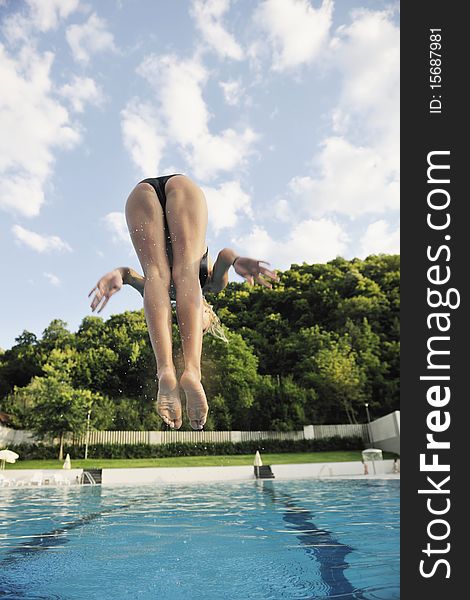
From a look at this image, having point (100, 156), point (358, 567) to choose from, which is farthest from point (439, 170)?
point (100, 156)

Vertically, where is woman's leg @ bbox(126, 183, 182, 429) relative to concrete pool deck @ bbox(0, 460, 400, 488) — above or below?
above

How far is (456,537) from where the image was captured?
2115 millimetres

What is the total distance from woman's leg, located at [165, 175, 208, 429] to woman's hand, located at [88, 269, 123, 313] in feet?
1.95

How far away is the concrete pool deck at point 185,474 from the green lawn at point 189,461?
132 inches

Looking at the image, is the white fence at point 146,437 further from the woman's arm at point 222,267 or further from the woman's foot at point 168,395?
the woman's foot at point 168,395

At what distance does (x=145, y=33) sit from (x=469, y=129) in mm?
6478

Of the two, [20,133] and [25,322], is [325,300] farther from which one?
[20,133]

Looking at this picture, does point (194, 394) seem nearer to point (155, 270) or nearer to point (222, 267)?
point (155, 270)

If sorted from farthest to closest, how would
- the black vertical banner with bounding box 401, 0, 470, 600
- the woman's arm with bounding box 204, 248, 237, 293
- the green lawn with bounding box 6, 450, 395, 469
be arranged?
the green lawn with bounding box 6, 450, 395, 469 < the woman's arm with bounding box 204, 248, 237, 293 < the black vertical banner with bounding box 401, 0, 470, 600

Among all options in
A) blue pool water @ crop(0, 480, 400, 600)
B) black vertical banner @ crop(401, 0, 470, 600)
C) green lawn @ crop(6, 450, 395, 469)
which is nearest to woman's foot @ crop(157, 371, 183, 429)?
black vertical banner @ crop(401, 0, 470, 600)

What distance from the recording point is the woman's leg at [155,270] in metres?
2.45

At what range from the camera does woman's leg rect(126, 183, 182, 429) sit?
245 cm

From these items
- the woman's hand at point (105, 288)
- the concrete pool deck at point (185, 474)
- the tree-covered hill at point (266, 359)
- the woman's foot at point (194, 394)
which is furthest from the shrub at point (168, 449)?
the woman's foot at point (194, 394)

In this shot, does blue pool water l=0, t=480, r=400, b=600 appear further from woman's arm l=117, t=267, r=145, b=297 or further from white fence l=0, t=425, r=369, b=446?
white fence l=0, t=425, r=369, b=446
